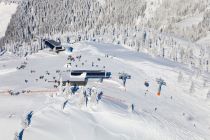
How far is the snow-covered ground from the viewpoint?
77875 mm

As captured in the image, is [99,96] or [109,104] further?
[99,96]

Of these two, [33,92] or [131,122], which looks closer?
[131,122]

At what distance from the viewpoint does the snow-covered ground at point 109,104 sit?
77875 mm

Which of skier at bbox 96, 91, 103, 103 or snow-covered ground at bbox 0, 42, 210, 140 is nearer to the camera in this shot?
snow-covered ground at bbox 0, 42, 210, 140

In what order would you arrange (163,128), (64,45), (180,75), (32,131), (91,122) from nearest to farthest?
(32,131)
(91,122)
(163,128)
(180,75)
(64,45)

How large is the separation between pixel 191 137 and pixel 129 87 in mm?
22081

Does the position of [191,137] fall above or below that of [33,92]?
below

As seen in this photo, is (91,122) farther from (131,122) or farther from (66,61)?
(66,61)

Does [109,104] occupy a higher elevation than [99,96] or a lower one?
lower

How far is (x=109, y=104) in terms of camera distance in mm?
90312

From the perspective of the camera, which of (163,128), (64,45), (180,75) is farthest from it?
(64,45)

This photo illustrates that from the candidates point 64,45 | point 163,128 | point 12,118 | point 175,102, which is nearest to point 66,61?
point 64,45

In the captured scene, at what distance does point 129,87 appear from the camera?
11050 centimetres

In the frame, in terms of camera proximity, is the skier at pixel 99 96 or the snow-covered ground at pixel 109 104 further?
the skier at pixel 99 96
